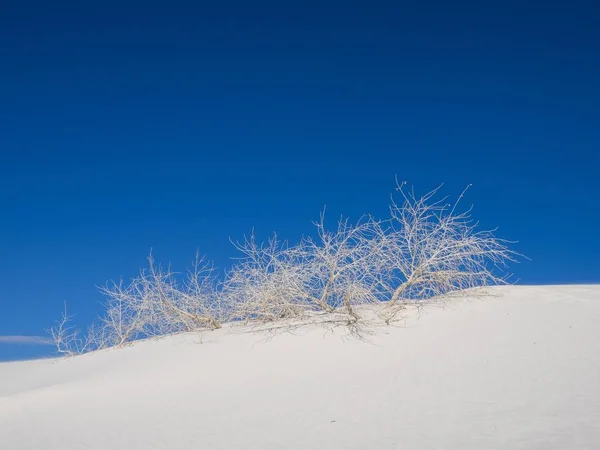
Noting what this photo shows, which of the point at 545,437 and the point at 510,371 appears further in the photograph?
the point at 510,371

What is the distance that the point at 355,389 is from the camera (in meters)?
10.7

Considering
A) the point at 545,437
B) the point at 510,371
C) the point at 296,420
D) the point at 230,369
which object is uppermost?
the point at 230,369

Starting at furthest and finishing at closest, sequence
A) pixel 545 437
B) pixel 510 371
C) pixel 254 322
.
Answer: pixel 254 322 → pixel 510 371 → pixel 545 437

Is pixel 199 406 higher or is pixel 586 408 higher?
pixel 199 406

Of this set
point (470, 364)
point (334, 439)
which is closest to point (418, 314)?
point (470, 364)

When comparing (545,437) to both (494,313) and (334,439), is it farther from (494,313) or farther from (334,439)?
(494,313)

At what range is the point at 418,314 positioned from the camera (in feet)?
49.4

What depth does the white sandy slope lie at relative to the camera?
8.20 metres

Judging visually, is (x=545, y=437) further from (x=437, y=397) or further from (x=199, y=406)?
(x=199, y=406)

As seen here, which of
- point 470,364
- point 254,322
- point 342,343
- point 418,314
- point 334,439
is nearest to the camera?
point 334,439

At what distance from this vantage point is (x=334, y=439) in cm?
816

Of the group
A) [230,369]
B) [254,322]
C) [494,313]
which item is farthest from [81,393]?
[494,313]

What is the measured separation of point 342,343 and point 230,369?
8.27 ft

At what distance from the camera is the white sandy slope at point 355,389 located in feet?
26.9
